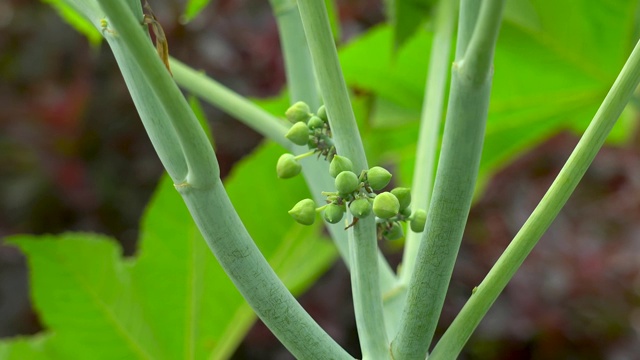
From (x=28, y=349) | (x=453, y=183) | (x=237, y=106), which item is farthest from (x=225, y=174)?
(x=453, y=183)

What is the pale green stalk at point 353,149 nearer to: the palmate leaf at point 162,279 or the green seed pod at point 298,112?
the green seed pod at point 298,112


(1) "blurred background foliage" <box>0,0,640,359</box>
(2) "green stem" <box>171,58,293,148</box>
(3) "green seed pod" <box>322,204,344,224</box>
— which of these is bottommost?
(1) "blurred background foliage" <box>0,0,640,359</box>

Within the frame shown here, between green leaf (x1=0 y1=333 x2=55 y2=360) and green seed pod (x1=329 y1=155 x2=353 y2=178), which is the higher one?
green seed pod (x1=329 y1=155 x2=353 y2=178)

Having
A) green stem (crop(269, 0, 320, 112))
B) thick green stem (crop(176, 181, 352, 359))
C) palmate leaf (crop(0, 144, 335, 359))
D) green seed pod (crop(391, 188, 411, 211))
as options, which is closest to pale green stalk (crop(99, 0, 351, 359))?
thick green stem (crop(176, 181, 352, 359))

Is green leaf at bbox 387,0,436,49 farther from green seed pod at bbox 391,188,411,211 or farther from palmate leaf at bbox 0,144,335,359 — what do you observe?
green seed pod at bbox 391,188,411,211

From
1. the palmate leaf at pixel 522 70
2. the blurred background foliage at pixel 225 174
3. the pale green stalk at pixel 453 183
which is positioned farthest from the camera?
the blurred background foliage at pixel 225 174

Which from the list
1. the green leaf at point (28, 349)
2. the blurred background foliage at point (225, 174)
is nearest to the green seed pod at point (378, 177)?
the green leaf at point (28, 349)

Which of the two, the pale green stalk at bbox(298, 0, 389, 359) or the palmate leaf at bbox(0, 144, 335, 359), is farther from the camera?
the palmate leaf at bbox(0, 144, 335, 359)
